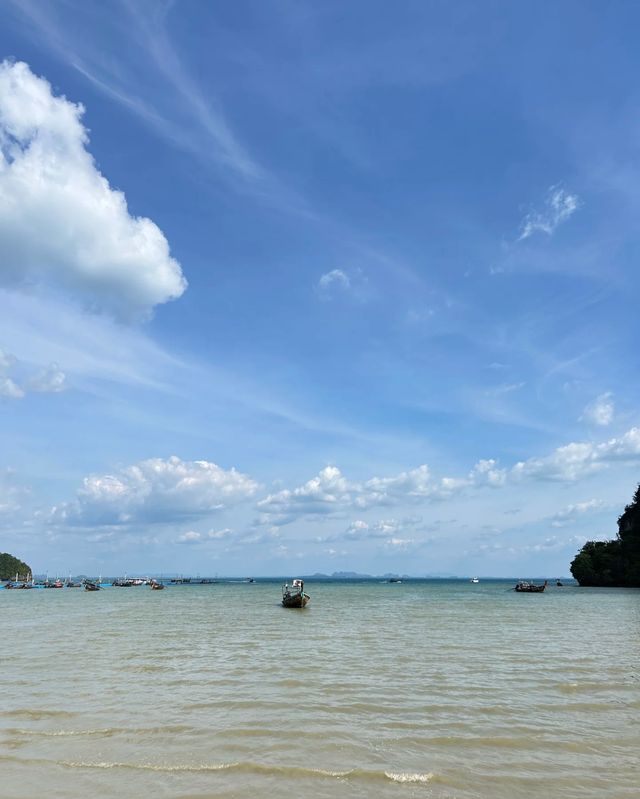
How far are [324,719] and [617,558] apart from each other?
115 m

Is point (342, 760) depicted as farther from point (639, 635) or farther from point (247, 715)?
point (639, 635)

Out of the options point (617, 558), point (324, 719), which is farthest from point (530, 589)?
point (324, 719)

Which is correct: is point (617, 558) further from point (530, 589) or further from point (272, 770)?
point (272, 770)

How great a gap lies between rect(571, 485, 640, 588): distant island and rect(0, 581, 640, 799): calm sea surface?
8870cm

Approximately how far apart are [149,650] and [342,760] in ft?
66.7

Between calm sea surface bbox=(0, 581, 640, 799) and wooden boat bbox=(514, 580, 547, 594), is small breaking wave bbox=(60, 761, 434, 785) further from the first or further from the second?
wooden boat bbox=(514, 580, 547, 594)

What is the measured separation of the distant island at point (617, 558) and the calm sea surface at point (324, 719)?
88705mm

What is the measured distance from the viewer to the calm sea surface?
1098 cm

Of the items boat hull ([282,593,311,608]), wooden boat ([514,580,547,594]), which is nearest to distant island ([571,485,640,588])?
wooden boat ([514,580,547,594])

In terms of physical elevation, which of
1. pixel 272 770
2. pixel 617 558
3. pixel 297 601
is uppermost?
pixel 617 558

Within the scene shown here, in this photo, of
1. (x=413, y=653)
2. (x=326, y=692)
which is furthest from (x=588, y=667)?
(x=326, y=692)

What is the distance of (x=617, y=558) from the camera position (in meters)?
111

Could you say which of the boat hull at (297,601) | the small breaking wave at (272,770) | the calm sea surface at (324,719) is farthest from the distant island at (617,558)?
the small breaking wave at (272,770)

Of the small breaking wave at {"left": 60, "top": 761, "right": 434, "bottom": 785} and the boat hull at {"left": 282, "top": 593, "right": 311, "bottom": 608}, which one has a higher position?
the boat hull at {"left": 282, "top": 593, "right": 311, "bottom": 608}
